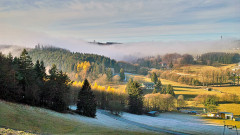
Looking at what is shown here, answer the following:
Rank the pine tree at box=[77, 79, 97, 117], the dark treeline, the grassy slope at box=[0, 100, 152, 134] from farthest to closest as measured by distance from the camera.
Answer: the pine tree at box=[77, 79, 97, 117], the dark treeline, the grassy slope at box=[0, 100, 152, 134]

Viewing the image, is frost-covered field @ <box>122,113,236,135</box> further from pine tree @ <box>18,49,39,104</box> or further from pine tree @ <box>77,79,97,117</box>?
pine tree @ <box>18,49,39,104</box>

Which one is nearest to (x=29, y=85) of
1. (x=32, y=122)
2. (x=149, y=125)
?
(x=32, y=122)

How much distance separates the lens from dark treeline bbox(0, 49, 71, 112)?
45750 millimetres

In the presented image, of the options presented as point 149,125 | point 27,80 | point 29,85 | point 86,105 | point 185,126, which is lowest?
point 185,126

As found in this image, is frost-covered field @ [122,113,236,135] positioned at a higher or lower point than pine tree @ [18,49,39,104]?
lower

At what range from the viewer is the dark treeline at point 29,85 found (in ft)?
150

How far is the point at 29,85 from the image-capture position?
166 ft

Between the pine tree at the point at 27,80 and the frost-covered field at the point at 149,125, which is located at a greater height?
the pine tree at the point at 27,80

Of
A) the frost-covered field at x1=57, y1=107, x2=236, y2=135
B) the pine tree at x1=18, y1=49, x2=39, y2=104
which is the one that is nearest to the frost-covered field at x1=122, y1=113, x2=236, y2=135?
the frost-covered field at x1=57, y1=107, x2=236, y2=135

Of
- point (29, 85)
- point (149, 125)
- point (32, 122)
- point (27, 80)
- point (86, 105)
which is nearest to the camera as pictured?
point (32, 122)

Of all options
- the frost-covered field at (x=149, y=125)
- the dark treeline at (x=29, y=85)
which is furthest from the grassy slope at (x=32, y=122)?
the frost-covered field at (x=149, y=125)

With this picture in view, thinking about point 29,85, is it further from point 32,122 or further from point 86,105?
point 32,122

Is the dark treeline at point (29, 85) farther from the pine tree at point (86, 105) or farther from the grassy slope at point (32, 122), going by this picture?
the grassy slope at point (32, 122)

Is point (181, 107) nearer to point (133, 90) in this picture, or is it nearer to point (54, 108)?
point (133, 90)
